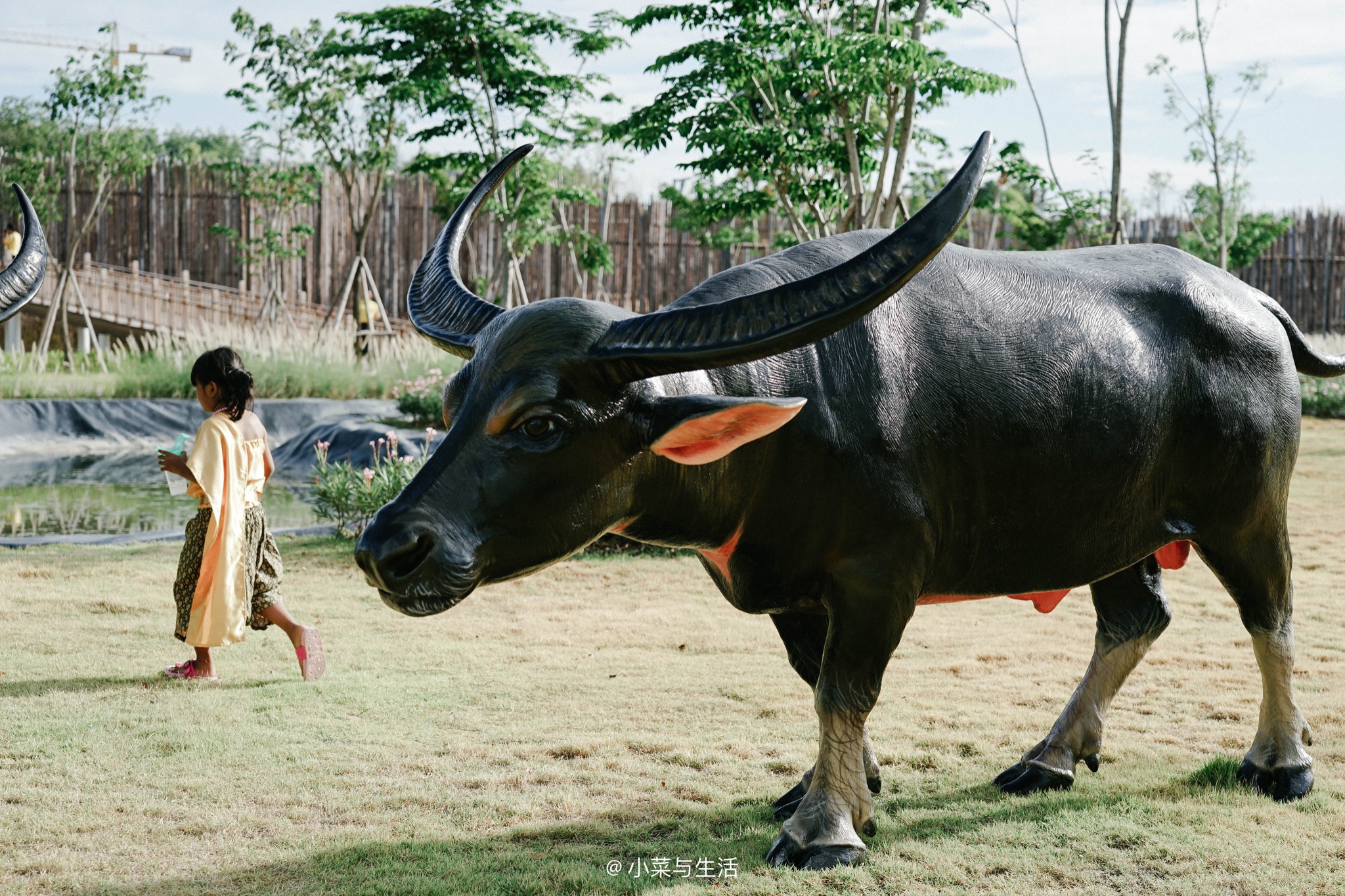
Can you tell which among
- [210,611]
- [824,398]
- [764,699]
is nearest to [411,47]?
[210,611]

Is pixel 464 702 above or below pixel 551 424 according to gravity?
below

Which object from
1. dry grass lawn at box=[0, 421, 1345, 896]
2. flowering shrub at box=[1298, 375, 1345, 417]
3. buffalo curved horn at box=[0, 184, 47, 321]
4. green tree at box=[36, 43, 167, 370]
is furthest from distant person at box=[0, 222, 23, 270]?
flowering shrub at box=[1298, 375, 1345, 417]

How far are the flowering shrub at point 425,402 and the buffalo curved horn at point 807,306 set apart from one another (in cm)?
1001

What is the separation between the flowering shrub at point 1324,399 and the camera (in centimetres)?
1581

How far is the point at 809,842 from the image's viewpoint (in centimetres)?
290

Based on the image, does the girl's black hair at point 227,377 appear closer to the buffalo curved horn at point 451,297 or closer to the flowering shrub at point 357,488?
the buffalo curved horn at point 451,297

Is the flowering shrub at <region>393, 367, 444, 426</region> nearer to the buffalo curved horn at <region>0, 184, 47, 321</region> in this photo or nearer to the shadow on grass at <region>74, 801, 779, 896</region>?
the buffalo curved horn at <region>0, 184, 47, 321</region>

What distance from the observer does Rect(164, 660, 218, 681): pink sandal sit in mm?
4934

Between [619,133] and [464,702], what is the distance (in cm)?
629

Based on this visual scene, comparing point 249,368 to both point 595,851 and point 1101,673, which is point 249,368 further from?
point 1101,673

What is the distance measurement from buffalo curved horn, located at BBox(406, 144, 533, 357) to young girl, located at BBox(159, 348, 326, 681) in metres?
2.12

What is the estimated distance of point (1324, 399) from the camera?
15836 millimetres

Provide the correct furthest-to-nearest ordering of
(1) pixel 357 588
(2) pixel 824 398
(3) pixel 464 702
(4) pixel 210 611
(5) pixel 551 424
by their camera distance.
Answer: (1) pixel 357 588 → (4) pixel 210 611 → (3) pixel 464 702 → (2) pixel 824 398 → (5) pixel 551 424

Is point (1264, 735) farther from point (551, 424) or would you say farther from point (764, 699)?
point (551, 424)
